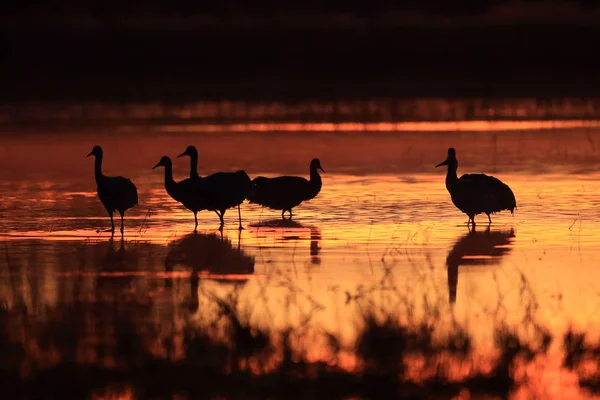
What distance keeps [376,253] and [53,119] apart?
2998 centimetres

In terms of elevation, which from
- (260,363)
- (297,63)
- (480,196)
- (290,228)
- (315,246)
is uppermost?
(297,63)

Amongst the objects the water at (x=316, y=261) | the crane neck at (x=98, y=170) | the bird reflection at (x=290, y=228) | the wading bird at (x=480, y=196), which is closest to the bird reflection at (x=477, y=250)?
the water at (x=316, y=261)

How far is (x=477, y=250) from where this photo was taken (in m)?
15.6

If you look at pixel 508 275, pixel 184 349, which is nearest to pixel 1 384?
pixel 184 349

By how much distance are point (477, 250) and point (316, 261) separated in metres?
1.83

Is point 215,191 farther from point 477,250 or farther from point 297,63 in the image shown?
point 297,63

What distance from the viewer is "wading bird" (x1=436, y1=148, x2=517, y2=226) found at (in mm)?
17938

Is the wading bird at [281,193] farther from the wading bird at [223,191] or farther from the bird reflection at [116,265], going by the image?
the bird reflection at [116,265]

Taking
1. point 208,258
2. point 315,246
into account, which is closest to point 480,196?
point 315,246

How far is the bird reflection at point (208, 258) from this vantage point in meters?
14.1

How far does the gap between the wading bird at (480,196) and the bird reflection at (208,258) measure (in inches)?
112

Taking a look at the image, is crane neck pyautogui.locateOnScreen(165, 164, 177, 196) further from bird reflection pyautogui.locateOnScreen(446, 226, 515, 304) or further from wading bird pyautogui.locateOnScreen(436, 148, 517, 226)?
bird reflection pyautogui.locateOnScreen(446, 226, 515, 304)

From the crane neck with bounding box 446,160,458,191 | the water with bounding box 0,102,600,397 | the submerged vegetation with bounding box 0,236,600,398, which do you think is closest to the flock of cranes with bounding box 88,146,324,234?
the water with bounding box 0,102,600,397

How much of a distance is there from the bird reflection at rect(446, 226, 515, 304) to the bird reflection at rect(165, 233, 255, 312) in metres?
1.82
